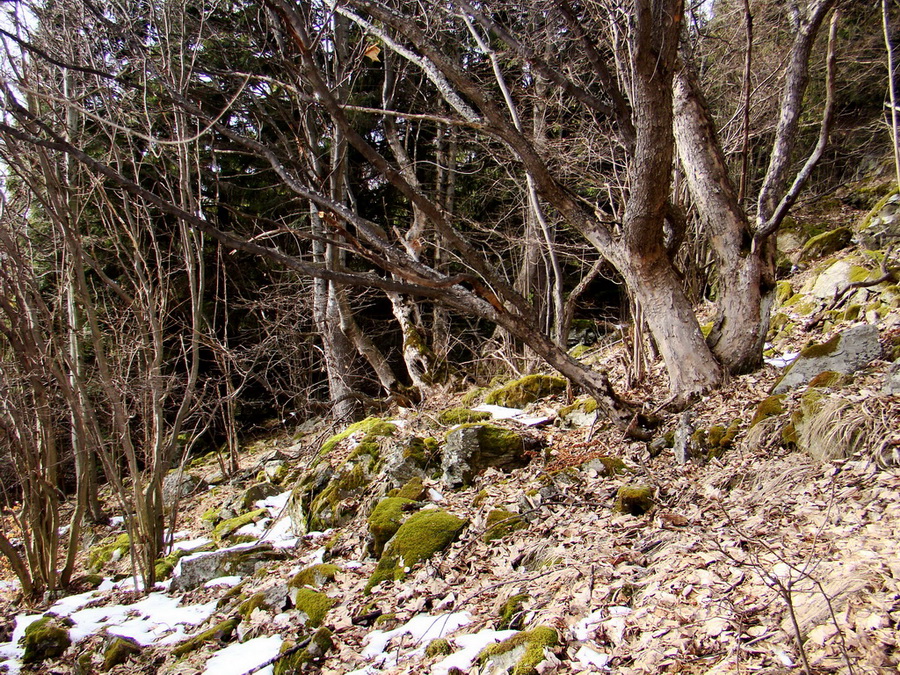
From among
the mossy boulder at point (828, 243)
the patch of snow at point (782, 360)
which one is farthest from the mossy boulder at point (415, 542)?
the mossy boulder at point (828, 243)

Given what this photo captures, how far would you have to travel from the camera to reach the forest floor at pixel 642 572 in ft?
6.49

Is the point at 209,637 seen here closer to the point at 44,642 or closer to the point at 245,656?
the point at 245,656

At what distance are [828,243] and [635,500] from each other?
7.25 meters

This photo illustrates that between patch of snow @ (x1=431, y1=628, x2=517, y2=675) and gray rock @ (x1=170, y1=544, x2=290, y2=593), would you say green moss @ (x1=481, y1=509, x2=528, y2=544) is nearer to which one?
patch of snow @ (x1=431, y1=628, x2=517, y2=675)

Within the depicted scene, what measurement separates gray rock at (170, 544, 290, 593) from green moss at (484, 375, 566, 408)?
2.76 m

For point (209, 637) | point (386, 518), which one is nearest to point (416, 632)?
point (386, 518)

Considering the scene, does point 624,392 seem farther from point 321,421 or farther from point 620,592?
point 321,421

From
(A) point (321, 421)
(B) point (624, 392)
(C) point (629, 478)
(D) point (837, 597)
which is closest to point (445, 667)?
(D) point (837, 597)

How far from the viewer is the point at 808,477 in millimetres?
2961

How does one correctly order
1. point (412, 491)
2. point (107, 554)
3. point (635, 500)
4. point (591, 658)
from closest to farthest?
point (591, 658) < point (635, 500) < point (412, 491) < point (107, 554)

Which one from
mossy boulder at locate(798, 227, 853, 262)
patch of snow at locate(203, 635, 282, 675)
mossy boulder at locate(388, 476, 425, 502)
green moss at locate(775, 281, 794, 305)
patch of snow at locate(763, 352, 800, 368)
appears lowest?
patch of snow at locate(203, 635, 282, 675)

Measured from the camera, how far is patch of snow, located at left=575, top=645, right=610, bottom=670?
2.08 m

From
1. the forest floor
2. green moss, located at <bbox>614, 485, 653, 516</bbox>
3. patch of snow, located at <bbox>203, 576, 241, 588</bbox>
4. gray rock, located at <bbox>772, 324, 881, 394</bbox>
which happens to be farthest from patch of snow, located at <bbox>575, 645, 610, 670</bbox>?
patch of snow, located at <bbox>203, 576, 241, 588</bbox>

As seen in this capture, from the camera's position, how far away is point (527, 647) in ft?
7.41
